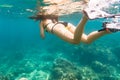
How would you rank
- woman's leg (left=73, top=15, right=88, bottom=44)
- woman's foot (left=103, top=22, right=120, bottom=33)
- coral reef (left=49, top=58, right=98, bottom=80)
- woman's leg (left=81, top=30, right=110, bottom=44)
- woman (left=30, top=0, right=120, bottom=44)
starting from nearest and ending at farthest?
woman's foot (left=103, top=22, right=120, bottom=33) → woman's leg (left=73, top=15, right=88, bottom=44) → woman (left=30, top=0, right=120, bottom=44) → woman's leg (left=81, top=30, right=110, bottom=44) → coral reef (left=49, top=58, right=98, bottom=80)

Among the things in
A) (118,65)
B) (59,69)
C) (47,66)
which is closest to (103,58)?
(118,65)

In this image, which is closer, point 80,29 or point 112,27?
point 112,27

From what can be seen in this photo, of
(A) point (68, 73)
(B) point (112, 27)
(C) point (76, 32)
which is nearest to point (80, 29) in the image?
(C) point (76, 32)

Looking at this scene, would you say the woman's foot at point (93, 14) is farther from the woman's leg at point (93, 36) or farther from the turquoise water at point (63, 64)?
the turquoise water at point (63, 64)

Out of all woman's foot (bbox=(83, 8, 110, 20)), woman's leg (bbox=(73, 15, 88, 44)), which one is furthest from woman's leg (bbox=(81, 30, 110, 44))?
woman's foot (bbox=(83, 8, 110, 20))

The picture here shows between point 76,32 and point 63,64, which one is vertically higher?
point 63,64

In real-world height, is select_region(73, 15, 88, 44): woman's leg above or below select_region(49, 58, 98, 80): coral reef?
below

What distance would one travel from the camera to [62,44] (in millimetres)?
39938

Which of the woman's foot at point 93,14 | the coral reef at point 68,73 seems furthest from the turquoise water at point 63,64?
the woman's foot at point 93,14

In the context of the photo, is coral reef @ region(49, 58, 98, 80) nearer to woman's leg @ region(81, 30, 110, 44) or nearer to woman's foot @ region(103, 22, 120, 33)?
woman's leg @ region(81, 30, 110, 44)

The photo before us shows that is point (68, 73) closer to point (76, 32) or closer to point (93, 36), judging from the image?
point (93, 36)

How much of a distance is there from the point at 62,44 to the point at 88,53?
397 inches

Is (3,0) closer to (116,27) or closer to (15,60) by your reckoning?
(15,60)

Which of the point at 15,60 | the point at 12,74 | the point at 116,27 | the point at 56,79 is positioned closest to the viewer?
the point at 116,27
